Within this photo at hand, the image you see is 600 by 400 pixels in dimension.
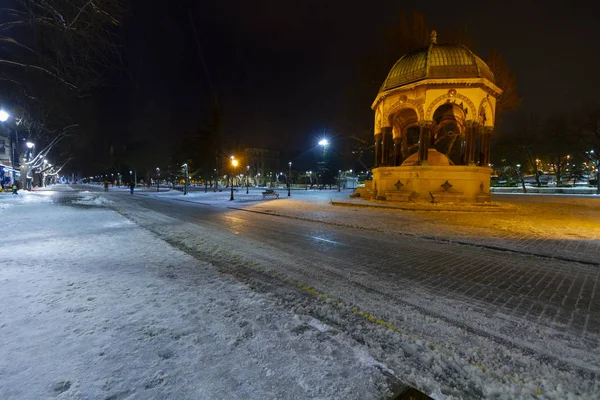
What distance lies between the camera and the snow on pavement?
2.25m

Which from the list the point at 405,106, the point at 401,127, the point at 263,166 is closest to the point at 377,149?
the point at 401,127

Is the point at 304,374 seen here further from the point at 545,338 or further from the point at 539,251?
the point at 539,251

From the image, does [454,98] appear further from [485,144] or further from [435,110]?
[485,144]

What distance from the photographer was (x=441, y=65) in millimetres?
19391

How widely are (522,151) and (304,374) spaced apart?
219 feet

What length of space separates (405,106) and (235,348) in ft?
70.8

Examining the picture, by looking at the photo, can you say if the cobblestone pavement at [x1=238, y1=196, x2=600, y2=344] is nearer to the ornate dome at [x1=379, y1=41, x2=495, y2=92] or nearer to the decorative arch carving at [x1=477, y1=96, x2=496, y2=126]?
→ the decorative arch carving at [x1=477, y1=96, x2=496, y2=126]

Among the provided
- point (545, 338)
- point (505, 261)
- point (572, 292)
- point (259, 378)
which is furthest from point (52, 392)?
point (505, 261)

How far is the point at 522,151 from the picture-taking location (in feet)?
174

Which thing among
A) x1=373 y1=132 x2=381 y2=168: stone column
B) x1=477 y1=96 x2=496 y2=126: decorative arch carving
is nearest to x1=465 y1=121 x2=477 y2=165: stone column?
x1=477 y1=96 x2=496 y2=126: decorative arch carving

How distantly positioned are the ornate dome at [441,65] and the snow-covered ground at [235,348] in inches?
779

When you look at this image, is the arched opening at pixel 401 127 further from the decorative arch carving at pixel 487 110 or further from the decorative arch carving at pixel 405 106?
the decorative arch carving at pixel 487 110

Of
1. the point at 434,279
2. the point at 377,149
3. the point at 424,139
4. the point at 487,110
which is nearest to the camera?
the point at 434,279

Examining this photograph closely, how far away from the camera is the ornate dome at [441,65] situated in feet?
62.5
